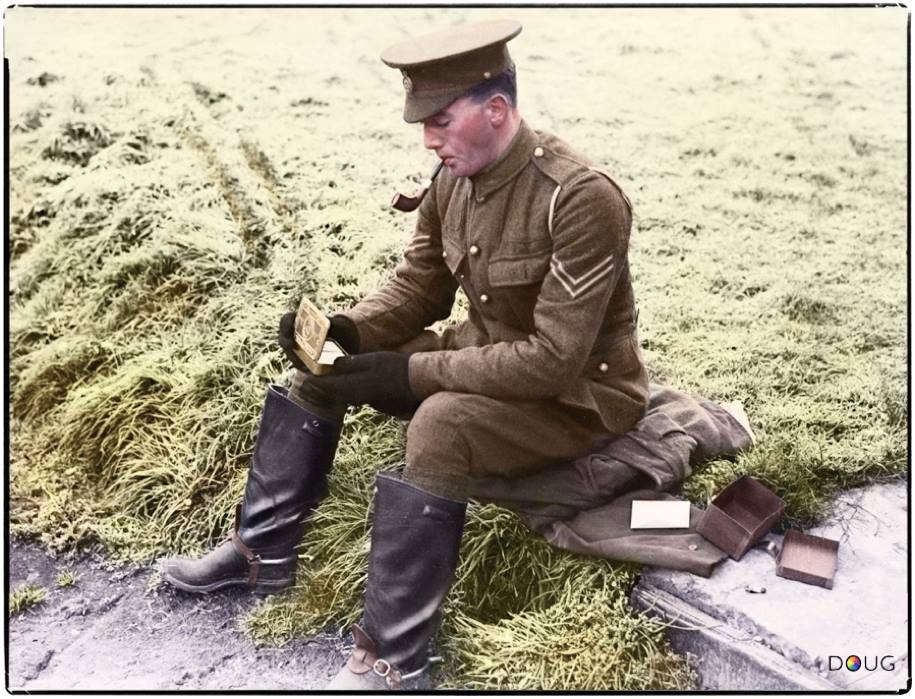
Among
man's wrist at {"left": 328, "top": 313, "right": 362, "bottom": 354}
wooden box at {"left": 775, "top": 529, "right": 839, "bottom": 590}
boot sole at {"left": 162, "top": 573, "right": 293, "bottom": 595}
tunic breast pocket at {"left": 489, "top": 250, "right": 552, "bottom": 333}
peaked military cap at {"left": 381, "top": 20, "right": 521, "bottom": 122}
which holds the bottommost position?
boot sole at {"left": 162, "top": 573, "right": 293, "bottom": 595}

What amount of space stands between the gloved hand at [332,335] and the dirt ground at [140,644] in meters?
0.84

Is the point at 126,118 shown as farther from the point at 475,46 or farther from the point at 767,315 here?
the point at 767,315

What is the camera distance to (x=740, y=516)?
322 centimetres

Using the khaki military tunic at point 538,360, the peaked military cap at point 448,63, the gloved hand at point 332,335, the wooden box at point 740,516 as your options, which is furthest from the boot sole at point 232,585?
the peaked military cap at point 448,63

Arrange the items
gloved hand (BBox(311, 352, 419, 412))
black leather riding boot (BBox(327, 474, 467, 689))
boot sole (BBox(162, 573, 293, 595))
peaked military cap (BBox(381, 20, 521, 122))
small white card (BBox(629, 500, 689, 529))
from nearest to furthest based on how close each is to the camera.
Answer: peaked military cap (BBox(381, 20, 521, 122)), black leather riding boot (BBox(327, 474, 467, 689)), gloved hand (BBox(311, 352, 419, 412)), small white card (BBox(629, 500, 689, 529)), boot sole (BBox(162, 573, 293, 595))

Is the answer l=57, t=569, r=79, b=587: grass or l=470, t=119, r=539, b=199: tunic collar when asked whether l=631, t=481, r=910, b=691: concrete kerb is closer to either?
l=470, t=119, r=539, b=199: tunic collar

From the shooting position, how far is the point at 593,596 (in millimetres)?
3098

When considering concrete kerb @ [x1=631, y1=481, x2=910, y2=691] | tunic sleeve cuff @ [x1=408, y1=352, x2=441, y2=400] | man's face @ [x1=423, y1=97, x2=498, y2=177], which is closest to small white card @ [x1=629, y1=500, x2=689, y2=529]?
concrete kerb @ [x1=631, y1=481, x2=910, y2=691]

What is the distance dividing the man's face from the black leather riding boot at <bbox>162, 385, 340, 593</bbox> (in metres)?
0.95

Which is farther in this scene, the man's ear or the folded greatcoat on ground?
the folded greatcoat on ground

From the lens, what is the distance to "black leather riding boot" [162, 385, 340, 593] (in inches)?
129

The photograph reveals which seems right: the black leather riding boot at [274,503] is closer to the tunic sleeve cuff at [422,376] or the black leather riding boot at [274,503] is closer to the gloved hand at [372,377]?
the gloved hand at [372,377]

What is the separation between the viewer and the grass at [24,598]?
134 inches

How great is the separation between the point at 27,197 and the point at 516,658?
3148 millimetres
